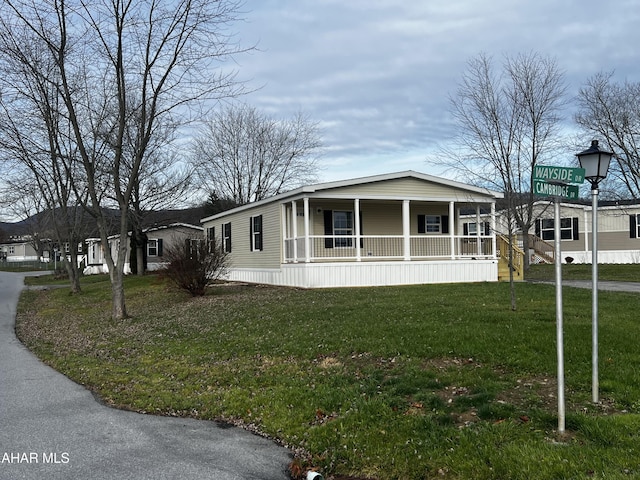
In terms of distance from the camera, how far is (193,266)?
1717 cm

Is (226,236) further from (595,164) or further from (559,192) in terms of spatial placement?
(559,192)

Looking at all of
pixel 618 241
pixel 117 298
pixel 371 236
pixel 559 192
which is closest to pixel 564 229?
pixel 618 241

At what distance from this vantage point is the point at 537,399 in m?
5.37

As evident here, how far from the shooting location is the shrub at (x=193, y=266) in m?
17.2

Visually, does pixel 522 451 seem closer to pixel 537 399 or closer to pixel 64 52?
pixel 537 399

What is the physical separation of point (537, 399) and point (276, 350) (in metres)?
4.20

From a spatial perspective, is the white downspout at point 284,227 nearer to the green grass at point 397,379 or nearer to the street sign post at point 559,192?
the green grass at point 397,379

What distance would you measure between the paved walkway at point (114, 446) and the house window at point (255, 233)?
14775mm

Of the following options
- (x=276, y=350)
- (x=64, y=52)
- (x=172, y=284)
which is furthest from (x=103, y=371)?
(x=172, y=284)

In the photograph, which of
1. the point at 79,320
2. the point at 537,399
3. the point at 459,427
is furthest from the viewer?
the point at 79,320

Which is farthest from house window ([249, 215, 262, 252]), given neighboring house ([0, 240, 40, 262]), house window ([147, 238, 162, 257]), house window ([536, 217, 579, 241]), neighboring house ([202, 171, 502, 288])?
neighboring house ([0, 240, 40, 262])

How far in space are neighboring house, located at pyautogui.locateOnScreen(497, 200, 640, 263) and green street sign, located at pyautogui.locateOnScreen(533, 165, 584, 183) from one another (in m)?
28.1

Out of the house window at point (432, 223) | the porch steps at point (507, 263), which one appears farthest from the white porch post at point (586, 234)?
the house window at point (432, 223)

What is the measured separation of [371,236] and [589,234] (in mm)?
21435
